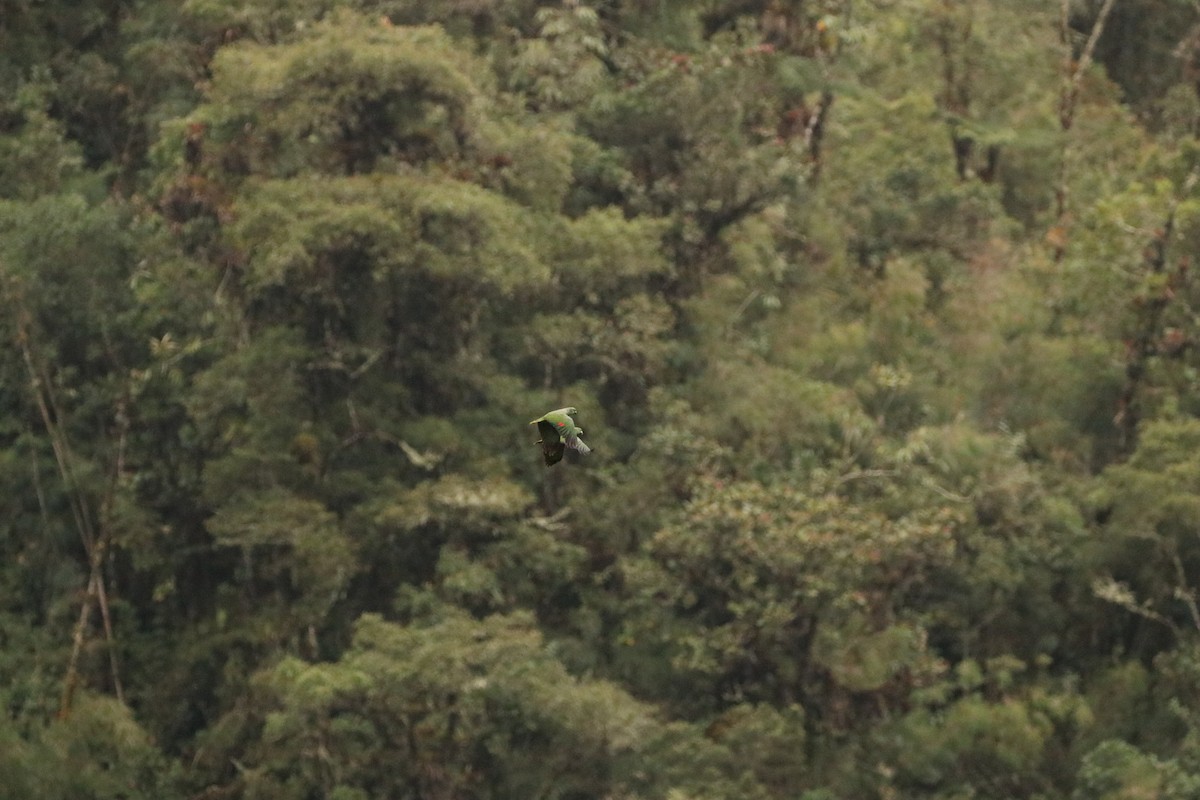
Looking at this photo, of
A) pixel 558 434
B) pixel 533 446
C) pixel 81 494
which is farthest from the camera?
pixel 81 494

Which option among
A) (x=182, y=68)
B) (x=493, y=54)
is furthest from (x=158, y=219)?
(x=493, y=54)

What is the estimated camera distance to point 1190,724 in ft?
45.3

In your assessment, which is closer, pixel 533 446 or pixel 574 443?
pixel 574 443

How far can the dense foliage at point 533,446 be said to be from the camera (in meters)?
13.6

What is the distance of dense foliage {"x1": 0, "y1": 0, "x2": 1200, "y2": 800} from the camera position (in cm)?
1359

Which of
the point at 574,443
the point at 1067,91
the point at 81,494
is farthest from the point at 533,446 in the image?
the point at 574,443

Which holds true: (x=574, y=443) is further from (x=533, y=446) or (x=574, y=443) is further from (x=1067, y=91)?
(x=1067, y=91)

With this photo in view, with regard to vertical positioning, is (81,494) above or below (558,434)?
below

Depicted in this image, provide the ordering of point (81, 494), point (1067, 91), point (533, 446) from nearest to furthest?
point (533, 446)
point (81, 494)
point (1067, 91)

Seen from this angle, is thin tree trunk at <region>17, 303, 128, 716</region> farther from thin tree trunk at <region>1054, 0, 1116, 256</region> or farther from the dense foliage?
thin tree trunk at <region>1054, 0, 1116, 256</region>

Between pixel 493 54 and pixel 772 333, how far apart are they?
323cm

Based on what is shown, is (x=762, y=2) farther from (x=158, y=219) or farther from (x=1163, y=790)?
(x=1163, y=790)

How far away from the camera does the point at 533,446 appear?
1493 cm

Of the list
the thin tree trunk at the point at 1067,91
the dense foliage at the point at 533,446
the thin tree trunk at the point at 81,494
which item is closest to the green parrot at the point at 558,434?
the dense foliage at the point at 533,446
